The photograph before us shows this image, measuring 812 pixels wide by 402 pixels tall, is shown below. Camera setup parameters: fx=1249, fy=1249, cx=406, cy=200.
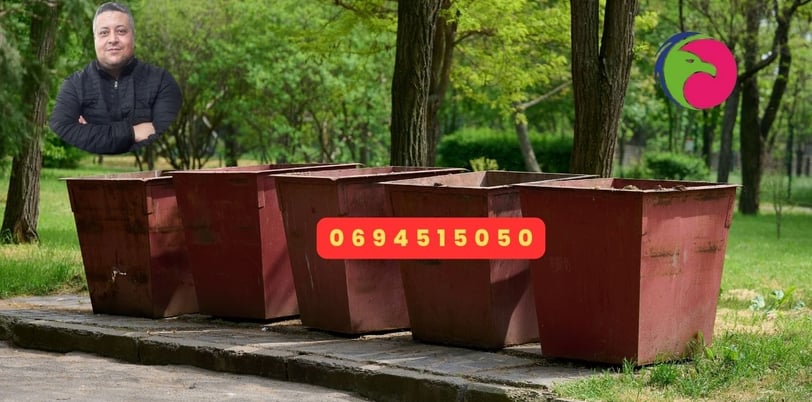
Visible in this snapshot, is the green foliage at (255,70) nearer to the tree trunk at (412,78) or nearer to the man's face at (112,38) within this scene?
the man's face at (112,38)

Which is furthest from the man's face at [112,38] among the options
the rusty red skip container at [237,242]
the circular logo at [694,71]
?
the circular logo at [694,71]

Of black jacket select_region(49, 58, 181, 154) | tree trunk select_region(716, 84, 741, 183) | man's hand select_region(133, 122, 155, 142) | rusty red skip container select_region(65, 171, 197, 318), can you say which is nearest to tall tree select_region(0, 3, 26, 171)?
rusty red skip container select_region(65, 171, 197, 318)

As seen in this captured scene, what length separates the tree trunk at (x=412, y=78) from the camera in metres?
10.8

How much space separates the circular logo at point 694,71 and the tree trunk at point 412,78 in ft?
11.0

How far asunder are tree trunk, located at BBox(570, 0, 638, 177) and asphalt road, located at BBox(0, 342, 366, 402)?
379 cm

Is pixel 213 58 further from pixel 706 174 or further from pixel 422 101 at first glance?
pixel 422 101

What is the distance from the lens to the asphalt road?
671 centimetres

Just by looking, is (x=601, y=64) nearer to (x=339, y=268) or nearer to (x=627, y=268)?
(x=339, y=268)

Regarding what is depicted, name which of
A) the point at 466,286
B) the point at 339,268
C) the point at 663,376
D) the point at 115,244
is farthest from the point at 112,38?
the point at 663,376

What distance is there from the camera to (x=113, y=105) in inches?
518

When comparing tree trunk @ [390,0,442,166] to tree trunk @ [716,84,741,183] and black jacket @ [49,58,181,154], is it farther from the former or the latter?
tree trunk @ [716,84,741,183]

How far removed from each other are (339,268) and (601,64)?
2.99 metres

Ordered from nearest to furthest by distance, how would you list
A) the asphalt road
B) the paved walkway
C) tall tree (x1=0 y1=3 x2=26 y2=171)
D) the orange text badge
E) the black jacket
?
the paved walkway
the asphalt road
the orange text badge
tall tree (x1=0 y1=3 x2=26 y2=171)
the black jacket

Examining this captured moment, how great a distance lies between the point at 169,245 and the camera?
909 cm
